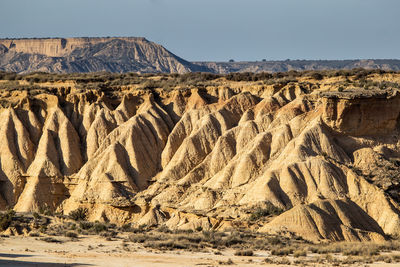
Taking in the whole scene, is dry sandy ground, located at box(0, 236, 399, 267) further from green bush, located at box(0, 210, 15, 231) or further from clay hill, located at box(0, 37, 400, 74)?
clay hill, located at box(0, 37, 400, 74)

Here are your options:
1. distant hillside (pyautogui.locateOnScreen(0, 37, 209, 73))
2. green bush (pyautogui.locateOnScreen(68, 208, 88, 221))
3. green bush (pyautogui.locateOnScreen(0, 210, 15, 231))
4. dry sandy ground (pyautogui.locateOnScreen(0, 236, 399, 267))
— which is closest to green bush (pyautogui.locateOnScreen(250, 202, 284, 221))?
dry sandy ground (pyautogui.locateOnScreen(0, 236, 399, 267))

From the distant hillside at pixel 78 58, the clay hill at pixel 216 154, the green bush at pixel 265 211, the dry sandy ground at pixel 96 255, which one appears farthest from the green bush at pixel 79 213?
the distant hillside at pixel 78 58

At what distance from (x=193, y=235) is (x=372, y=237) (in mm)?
9936

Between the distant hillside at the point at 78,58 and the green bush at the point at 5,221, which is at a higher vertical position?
the distant hillside at the point at 78,58

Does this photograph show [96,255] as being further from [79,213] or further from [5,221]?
[79,213]

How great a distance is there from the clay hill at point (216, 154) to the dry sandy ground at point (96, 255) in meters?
8.28

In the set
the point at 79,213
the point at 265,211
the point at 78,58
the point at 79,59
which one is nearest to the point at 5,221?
the point at 79,213

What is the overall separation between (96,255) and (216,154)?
73.3 feet

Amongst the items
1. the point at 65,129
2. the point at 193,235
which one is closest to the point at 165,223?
the point at 193,235

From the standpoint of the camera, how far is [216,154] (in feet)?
178

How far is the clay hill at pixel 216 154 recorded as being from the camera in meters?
45.4

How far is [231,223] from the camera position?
43.6 metres

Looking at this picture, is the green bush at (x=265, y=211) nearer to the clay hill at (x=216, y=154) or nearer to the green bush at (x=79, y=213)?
the clay hill at (x=216, y=154)

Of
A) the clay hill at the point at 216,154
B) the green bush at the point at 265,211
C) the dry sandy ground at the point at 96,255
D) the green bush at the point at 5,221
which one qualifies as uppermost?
the clay hill at the point at 216,154
